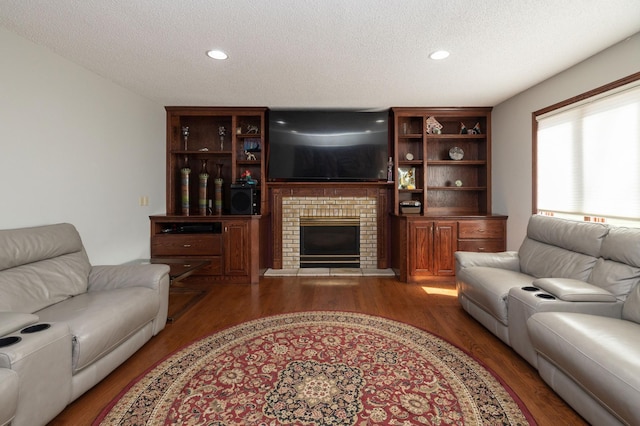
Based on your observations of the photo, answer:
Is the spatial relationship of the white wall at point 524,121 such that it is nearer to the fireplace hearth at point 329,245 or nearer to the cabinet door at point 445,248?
the cabinet door at point 445,248

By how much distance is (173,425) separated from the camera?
4.99ft

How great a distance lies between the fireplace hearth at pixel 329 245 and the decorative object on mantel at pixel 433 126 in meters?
1.78

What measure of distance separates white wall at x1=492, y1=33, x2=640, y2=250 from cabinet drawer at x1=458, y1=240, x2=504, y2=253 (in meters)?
0.12

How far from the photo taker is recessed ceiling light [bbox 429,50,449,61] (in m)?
2.59

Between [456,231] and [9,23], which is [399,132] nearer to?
[456,231]

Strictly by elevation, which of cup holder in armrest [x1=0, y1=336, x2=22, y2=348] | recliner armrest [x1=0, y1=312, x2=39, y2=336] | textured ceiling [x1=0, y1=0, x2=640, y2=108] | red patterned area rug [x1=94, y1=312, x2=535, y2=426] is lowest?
red patterned area rug [x1=94, y1=312, x2=535, y2=426]

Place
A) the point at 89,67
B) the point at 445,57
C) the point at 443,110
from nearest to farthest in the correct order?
the point at 445,57 < the point at 89,67 < the point at 443,110

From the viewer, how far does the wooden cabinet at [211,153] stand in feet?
14.1

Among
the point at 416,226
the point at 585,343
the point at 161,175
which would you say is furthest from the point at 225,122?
the point at 585,343

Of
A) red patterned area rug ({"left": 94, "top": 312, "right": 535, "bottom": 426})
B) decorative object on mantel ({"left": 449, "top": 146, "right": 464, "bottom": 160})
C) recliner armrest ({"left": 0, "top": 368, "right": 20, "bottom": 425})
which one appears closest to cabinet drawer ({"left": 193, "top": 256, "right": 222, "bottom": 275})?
red patterned area rug ({"left": 94, "top": 312, "right": 535, "bottom": 426})

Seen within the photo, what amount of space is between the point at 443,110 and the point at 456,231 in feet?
5.61

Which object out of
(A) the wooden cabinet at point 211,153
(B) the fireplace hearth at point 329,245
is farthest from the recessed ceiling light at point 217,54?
(B) the fireplace hearth at point 329,245

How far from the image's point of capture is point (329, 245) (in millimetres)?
4824

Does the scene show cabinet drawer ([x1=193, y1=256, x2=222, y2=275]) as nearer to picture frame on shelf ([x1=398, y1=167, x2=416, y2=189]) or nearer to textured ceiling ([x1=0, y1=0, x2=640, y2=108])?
textured ceiling ([x1=0, y1=0, x2=640, y2=108])
